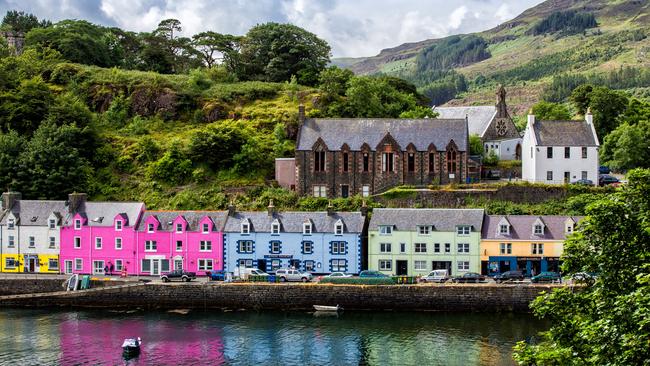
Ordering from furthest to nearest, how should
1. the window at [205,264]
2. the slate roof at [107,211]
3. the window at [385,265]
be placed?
the slate roof at [107,211] < the window at [205,264] < the window at [385,265]

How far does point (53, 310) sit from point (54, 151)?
2280cm

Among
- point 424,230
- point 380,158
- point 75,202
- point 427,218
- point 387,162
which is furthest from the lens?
point 387,162

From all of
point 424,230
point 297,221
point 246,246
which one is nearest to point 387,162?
point 424,230

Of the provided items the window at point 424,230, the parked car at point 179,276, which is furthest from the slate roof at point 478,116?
the parked car at point 179,276

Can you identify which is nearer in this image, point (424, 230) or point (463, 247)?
point (463, 247)

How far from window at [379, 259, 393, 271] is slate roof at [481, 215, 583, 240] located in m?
7.71

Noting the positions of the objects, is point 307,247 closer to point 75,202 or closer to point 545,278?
point 545,278

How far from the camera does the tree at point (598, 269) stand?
79.4 ft

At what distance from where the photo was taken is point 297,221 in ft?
227

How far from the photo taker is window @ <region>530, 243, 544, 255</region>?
2608 inches

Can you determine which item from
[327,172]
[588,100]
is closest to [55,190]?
[327,172]

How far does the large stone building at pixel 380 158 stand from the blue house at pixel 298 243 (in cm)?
1104

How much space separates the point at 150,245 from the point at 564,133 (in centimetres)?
4037

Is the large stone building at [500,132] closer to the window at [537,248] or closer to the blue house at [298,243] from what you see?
the window at [537,248]
